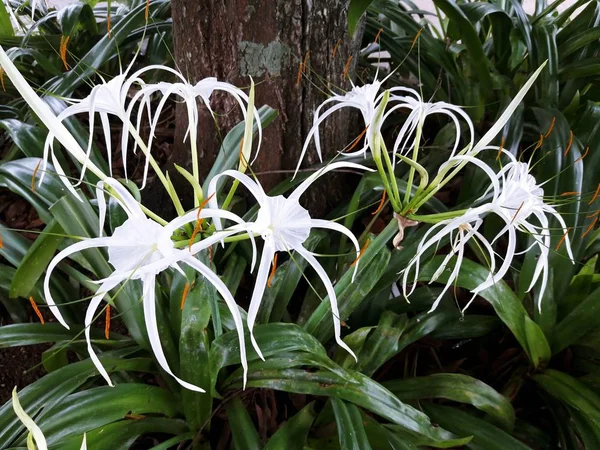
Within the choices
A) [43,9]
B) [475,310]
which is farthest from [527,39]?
[43,9]

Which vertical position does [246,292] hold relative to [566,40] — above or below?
below

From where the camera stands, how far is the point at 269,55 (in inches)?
31.9

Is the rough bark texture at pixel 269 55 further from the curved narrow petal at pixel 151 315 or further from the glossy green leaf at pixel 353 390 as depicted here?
the curved narrow petal at pixel 151 315

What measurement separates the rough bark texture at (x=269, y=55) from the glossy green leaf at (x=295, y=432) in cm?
41

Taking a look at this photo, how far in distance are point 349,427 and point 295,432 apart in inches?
4.0

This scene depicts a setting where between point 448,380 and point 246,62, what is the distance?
0.60 metres

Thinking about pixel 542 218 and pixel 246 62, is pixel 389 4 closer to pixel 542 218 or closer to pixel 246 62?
pixel 246 62

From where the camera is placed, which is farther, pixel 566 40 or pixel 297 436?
pixel 566 40

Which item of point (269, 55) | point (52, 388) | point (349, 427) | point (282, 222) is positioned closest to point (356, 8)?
point (269, 55)

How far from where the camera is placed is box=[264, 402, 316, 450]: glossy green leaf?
2.04 ft

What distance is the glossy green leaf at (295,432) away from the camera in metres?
0.62

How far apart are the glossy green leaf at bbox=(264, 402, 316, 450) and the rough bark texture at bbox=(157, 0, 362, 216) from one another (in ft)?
1.34

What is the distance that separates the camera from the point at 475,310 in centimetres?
91

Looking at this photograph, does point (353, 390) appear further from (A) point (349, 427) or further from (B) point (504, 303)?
(B) point (504, 303)
